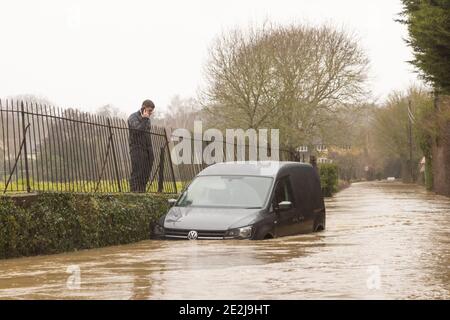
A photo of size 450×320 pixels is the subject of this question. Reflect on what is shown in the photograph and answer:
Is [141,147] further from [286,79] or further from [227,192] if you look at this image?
[286,79]

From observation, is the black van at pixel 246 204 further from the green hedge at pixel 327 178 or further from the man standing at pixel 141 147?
the green hedge at pixel 327 178

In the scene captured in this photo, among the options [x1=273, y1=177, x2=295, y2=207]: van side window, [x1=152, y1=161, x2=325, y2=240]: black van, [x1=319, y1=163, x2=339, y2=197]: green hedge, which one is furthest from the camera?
[x1=319, y1=163, x2=339, y2=197]: green hedge

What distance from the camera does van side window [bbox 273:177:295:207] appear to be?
47.4 feet

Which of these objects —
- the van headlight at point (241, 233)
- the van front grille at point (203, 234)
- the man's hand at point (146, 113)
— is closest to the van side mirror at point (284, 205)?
the van headlight at point (241, 233)

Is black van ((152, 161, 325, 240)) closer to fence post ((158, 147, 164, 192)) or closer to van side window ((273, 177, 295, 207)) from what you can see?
van side window ((273, 177, 295, 207))

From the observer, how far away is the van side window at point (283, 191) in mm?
14436

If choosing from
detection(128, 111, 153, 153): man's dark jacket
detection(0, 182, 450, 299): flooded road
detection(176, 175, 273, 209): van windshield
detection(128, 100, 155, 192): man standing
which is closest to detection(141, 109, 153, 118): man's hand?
detection(128, 100, 155, 192): man standing

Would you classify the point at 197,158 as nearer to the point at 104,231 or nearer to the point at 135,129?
the point at 135,129

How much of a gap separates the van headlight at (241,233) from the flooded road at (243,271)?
0.29 m

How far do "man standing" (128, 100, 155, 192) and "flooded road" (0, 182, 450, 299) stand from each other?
3.93 m

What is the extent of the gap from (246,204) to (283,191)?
101 cm

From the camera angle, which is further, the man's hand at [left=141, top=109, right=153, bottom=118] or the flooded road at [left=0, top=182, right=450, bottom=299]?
the man's hand at [left=141, top=109, right=153, bottom=118]

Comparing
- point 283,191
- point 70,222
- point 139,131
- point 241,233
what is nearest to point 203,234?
point 241,233

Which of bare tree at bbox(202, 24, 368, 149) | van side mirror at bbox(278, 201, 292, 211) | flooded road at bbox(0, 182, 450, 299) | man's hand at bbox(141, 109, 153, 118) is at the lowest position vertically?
flooded road at bbox(0, 182, 450, 299)
